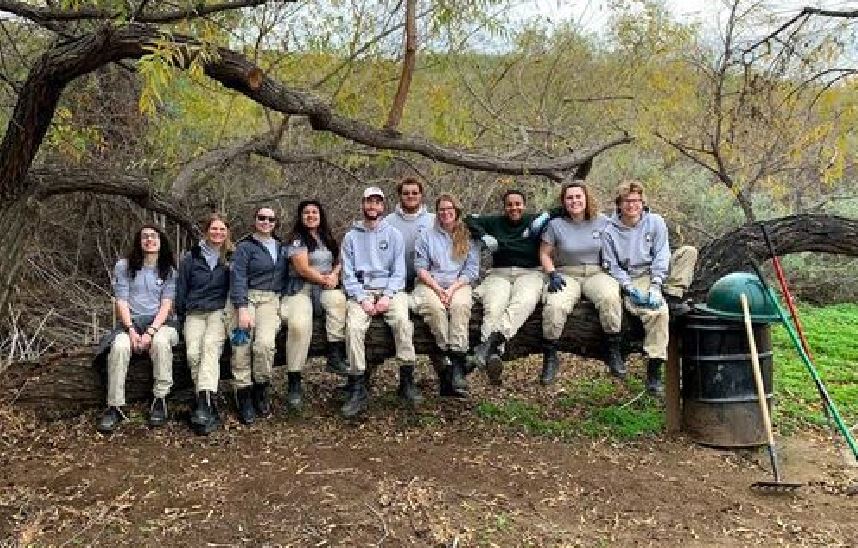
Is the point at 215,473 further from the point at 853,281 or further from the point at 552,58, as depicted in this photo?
the point at 853,281

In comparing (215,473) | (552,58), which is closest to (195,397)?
(215,473)

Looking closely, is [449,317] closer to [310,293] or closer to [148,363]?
[310,293]

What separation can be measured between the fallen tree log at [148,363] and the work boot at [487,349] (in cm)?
30

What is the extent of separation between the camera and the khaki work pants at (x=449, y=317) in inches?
255

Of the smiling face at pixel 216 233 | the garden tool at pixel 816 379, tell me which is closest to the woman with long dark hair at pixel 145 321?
the smiling face at pixel 216 233

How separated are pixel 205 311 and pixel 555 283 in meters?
2.48

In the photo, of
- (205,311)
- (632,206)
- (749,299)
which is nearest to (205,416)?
(205,311)

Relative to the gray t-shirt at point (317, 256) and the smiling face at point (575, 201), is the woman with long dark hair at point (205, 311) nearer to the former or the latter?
the gray t-shirt at point (317, 256)

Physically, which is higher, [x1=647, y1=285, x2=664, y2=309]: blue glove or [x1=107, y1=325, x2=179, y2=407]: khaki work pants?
[x1=647, y1=285, x2=664, y2=309]: blue glove

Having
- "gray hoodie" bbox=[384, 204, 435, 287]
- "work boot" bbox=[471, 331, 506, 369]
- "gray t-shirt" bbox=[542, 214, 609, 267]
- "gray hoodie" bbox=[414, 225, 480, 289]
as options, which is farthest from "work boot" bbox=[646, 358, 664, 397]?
"gray hoodie" bbox=[384, 204, 435, 287]

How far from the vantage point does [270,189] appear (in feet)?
37.6

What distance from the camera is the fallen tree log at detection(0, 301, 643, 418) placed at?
6.38m

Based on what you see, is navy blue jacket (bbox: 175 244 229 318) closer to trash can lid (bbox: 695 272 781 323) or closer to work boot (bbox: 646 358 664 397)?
work boot (bbox: 646 358 664 397)

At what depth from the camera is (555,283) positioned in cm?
656
